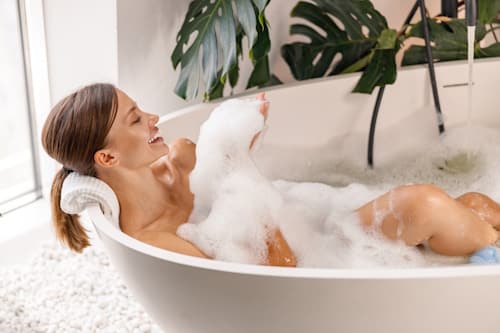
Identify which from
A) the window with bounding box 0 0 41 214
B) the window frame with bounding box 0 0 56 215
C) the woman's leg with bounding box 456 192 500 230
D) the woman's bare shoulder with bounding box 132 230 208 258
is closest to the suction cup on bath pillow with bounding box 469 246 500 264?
the woman's leg with bounding box 456 192 500 230

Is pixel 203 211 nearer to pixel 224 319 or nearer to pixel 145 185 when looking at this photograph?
pixel 145 185

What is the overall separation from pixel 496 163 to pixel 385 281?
4.35 ft

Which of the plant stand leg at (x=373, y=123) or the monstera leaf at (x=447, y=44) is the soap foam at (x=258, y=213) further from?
the monstera leaf at (x=447, y=44)

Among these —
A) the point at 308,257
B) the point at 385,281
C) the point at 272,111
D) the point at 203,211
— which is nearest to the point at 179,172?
the point at 203,211

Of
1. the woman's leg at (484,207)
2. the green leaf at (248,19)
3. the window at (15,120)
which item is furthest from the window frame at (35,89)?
the woman's leg at (484,207)

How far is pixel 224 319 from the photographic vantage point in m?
1.58

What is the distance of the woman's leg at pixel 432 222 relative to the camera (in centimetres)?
188

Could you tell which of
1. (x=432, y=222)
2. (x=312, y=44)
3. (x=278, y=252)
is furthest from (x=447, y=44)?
(x=278, y=252)

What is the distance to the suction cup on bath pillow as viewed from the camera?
188 cm

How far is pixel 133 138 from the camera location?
1.87m

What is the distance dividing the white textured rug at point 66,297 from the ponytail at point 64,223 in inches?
14.2

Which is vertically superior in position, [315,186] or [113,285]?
[315,186]

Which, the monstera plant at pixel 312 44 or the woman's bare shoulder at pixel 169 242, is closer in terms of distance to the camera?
the woman's bare shoulder at pixel 169 242

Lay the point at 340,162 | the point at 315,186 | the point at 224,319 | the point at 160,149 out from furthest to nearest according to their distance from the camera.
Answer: the point at 340,162
the point at 315,186
the point at 160,149
the point at 224,319
